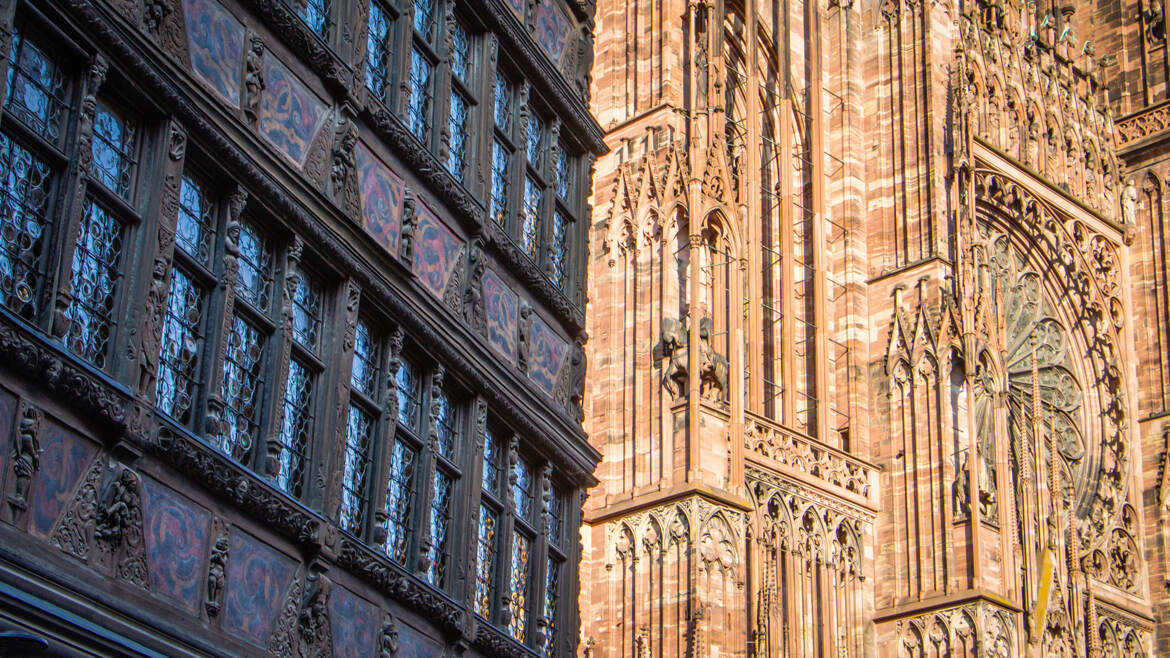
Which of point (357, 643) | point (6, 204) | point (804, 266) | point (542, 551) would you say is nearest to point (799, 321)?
point (804, 266)

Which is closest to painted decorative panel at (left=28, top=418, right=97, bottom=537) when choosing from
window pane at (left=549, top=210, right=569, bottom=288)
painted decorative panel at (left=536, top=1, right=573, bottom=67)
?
window pane at (left=549, top=210, right=569, bottom=288)

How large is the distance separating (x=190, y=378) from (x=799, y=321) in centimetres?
1704

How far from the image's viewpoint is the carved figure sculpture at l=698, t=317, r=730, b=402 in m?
21.8

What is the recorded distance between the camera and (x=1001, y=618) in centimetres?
2461

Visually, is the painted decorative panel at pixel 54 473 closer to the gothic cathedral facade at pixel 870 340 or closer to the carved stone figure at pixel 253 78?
the carved stone figure at pixel 253 78

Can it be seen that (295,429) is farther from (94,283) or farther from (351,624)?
(94,283)

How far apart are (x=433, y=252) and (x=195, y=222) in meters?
3.04

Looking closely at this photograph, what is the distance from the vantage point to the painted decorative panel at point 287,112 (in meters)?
11.7

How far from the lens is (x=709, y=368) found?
858 inches

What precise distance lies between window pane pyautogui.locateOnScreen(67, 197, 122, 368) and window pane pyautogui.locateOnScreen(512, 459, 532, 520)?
581 centimetres

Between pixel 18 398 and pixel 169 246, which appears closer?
pixel 18 398

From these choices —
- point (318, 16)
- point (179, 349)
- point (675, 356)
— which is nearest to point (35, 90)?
point (179, 349)

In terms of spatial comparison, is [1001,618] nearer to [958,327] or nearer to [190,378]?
[958,327]

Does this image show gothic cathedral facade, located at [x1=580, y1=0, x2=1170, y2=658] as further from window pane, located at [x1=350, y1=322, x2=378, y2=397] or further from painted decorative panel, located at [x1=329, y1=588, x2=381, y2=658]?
painted decorative panel, located at [x1=329, y1=588, x2=381, y2=658]
